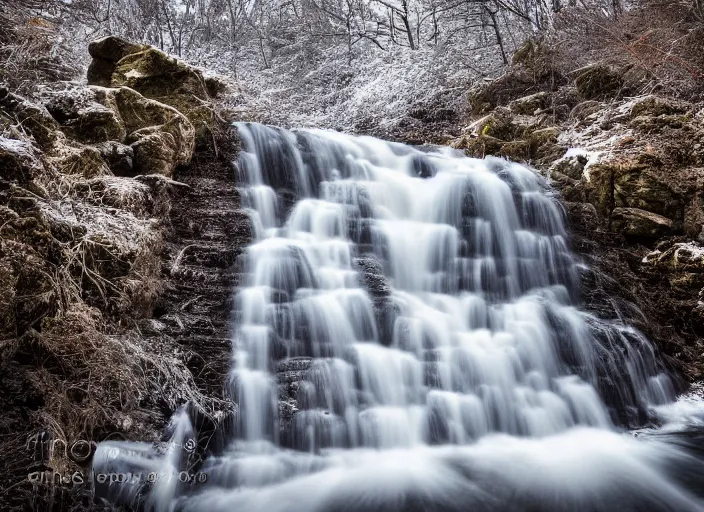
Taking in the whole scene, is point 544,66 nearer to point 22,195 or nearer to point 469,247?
point 469,247

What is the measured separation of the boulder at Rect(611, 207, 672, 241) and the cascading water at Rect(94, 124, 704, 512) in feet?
2.55

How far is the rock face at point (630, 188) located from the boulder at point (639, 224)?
1 centimetres

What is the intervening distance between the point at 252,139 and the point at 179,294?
327cm

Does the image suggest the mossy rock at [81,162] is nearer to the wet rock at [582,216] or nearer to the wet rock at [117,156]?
the wet rock at [117,156]

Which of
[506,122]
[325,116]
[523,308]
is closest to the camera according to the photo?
[523,308]

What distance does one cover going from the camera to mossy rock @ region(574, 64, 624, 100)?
8984 millimetres

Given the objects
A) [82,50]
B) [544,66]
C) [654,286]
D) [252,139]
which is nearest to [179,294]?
[252,139]

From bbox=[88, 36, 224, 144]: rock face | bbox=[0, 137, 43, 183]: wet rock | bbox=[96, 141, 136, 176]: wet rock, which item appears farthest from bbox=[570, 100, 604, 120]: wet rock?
bbox=[0, 137, 43, 183]: wet rock

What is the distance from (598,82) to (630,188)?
3121mm

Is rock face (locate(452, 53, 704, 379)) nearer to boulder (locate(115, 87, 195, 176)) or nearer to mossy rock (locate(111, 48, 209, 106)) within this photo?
mossy rock (locate(111, 48, 209, 106))

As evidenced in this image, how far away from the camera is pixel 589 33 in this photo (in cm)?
1015

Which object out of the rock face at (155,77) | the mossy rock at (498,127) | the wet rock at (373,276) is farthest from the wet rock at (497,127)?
the rock face at (155,77)

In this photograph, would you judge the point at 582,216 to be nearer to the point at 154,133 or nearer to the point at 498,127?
the point at 498,127

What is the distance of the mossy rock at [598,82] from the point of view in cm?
898
